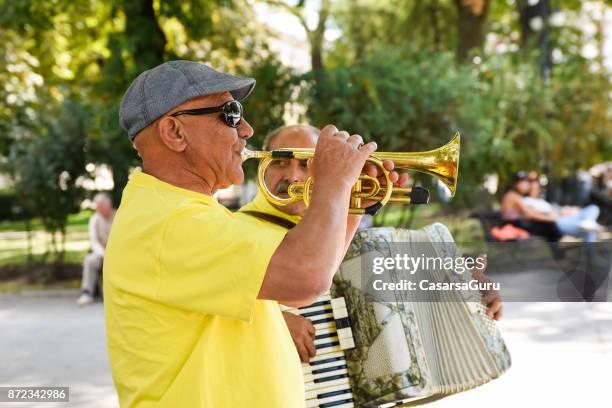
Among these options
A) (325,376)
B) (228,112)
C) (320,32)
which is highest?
(320,32)

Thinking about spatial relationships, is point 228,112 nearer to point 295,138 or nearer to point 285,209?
point 285,209

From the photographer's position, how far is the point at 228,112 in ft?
6.15

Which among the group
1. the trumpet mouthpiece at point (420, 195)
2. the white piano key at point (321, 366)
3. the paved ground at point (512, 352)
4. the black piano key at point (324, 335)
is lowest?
the paved ground at point (512, 352)

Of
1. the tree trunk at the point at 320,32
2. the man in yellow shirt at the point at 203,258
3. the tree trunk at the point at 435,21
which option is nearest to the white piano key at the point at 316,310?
the man in yellow shirt at the point at 203,258

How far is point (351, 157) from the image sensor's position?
170 cm

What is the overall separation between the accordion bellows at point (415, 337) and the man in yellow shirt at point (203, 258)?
113 centimetres

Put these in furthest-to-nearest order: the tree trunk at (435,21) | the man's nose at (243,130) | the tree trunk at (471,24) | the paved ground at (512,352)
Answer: the tree trunk at (435,21)
the tree trunk at (471,24)
the paved ground at (512,352)
the man's nose at (243,130)

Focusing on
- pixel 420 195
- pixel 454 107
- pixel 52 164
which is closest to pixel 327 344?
pixel 420 195

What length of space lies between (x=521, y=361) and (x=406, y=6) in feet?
35.7

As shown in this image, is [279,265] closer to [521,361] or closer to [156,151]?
[156,151]

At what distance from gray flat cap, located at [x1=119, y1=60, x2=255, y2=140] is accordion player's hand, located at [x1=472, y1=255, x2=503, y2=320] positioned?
168 cm

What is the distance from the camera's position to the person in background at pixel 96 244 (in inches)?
387

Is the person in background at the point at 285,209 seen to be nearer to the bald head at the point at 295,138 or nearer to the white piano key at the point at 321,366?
the white piano key at the point at 321,366

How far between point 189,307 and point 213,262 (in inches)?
4.9
